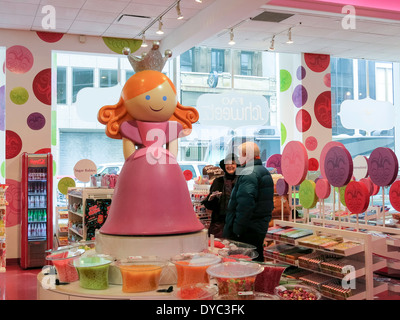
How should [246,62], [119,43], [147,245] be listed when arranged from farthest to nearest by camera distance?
[246,62]
[119,43]
[147,245]

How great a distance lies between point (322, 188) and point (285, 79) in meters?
5.32

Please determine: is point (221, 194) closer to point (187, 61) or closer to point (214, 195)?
point (214, 195)

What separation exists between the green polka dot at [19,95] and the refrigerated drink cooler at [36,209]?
978 mm

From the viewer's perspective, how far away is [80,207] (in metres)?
5.93

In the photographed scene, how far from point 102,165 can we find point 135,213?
19.9 feet

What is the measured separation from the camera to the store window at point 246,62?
9242mm

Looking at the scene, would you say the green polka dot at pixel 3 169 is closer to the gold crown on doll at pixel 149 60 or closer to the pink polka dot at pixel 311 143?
the gold crown on doll at pixel 149 60

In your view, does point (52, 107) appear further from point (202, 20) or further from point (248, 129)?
point (248, 129)

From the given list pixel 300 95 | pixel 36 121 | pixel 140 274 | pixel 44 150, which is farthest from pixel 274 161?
pixel 140 274

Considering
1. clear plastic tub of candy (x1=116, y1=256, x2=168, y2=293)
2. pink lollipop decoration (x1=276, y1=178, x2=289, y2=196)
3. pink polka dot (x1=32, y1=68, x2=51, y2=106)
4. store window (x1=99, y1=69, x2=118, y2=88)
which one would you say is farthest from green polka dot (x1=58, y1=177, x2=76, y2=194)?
clear plastic tub of candy (x1=116, y1=256, x2=168, y2=293)

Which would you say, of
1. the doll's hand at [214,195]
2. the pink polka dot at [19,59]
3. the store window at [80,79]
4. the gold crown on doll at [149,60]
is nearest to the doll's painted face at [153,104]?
the gold crown on doll at [149,60]

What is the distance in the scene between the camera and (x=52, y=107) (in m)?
7.79

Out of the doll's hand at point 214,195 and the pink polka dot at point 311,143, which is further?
the pink polka dot at point 311,143
